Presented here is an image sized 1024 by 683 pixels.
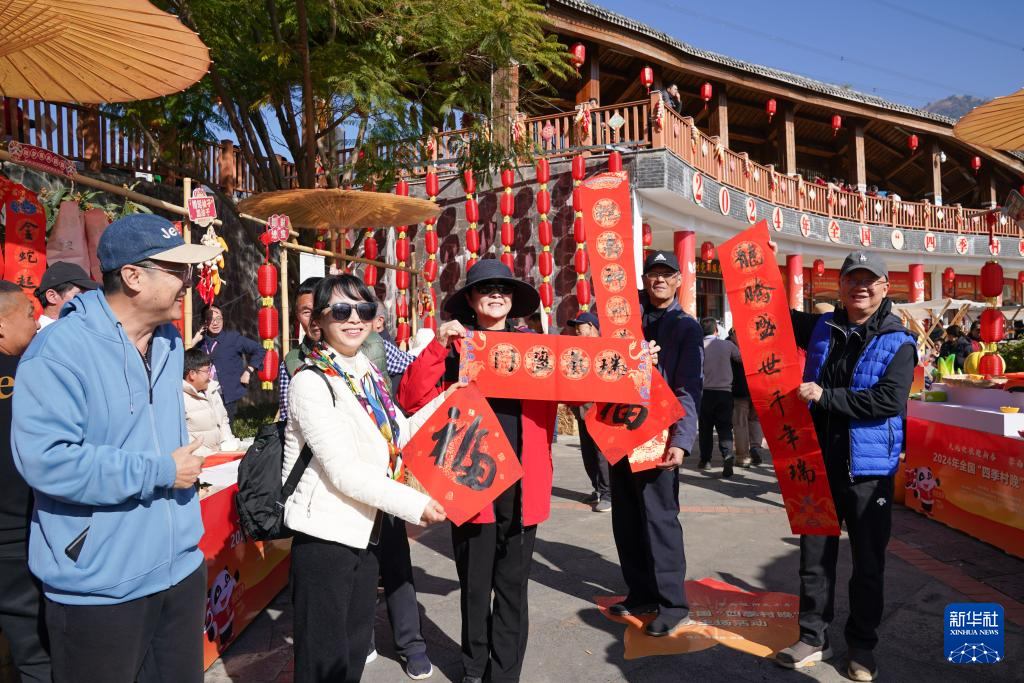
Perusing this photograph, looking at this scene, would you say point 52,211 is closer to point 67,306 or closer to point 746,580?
point 67,306

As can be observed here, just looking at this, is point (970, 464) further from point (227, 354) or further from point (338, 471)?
point (227, 354)

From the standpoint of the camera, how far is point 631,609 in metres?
3.64

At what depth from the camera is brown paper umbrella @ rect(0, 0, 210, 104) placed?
3.29 meters

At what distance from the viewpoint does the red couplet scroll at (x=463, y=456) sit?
252cm

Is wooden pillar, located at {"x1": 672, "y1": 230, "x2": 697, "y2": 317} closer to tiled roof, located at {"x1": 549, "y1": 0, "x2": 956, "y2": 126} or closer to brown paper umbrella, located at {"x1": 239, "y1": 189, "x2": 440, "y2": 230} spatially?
tiled roof, located at {"x1": 549, "y1": 0, "x2": 956, "y2": 126}

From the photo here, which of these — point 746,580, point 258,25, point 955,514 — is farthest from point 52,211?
point 955,514

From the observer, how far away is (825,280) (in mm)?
22766

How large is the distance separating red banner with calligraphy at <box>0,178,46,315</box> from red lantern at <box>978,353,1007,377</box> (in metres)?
7.45

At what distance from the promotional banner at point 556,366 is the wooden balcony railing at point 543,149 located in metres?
5.26

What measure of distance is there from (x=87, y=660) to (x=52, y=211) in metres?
5.25

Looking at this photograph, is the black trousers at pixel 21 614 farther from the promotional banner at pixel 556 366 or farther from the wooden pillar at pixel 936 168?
the wooden pillar at pixel 936 168

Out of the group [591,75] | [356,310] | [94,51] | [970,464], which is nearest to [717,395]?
[970,464]

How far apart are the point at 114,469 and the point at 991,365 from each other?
6.71 metres

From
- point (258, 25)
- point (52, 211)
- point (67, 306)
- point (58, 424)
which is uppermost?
point (258, 25)
